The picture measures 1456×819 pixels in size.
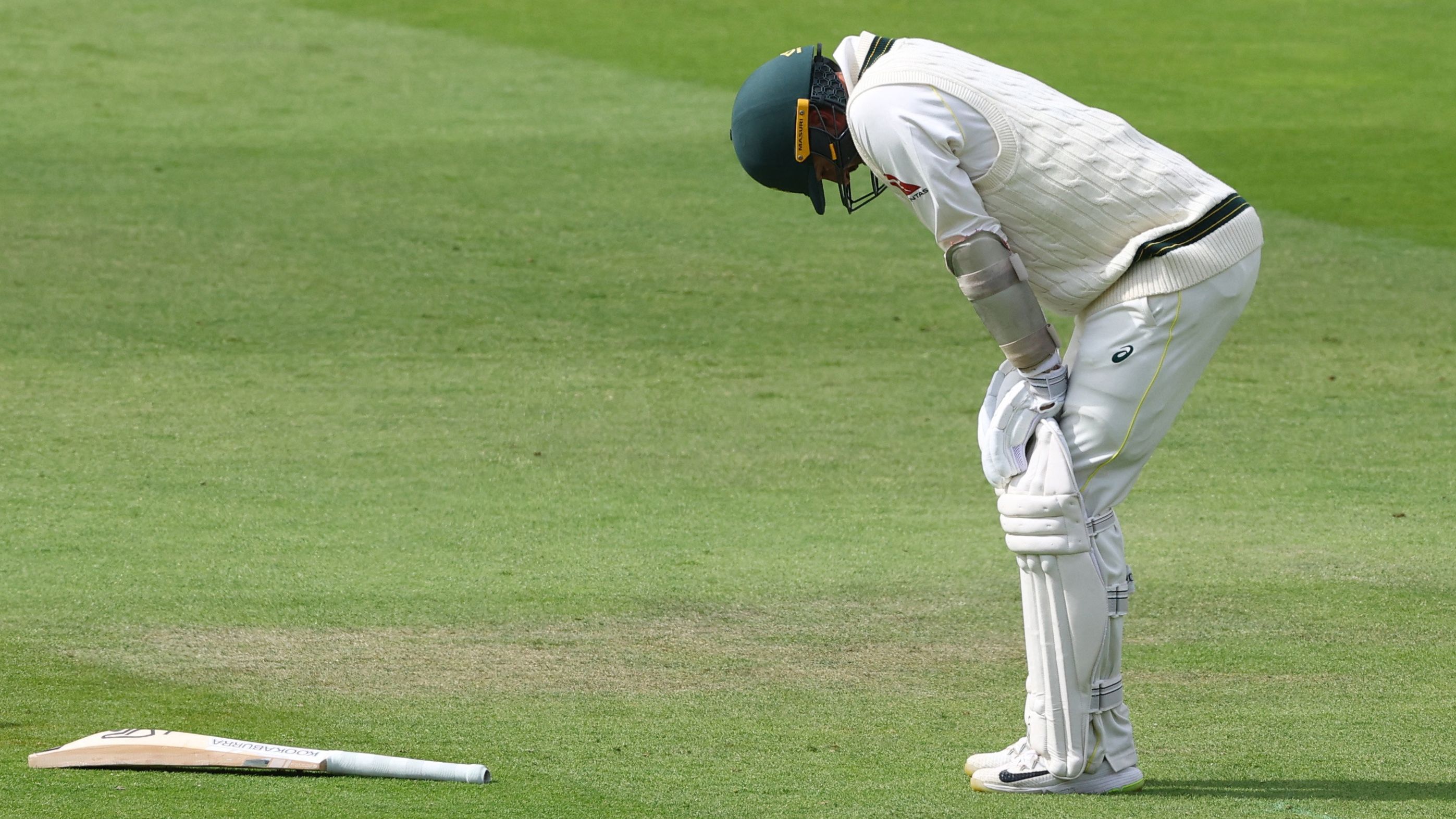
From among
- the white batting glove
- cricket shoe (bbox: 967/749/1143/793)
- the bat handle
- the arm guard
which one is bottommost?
cricket shoe (bbox: 967/749/1143/793)

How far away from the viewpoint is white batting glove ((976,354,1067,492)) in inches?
172

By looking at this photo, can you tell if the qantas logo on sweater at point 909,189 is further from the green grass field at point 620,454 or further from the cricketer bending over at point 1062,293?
the green grass field at point 620,454

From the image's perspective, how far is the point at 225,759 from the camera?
14.5ft

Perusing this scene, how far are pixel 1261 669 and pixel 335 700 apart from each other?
2.65 m

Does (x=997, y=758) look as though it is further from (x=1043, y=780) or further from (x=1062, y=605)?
(x=1062, y=605)

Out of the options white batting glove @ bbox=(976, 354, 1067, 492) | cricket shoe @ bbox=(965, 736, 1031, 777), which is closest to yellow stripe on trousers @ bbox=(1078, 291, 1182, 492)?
white batting glove @ bbox=(976, 354, 1067, 492)

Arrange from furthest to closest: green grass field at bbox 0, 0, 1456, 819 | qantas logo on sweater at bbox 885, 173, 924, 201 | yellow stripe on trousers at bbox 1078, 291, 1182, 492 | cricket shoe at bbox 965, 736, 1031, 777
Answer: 1. green grass field at bbox 0, 0, 1456, 819
2. cricket shoe at bbox 965, 736, 1031, 777
3. yellow stripe on trousers at bbox 1078, 291, 1182, 492
4. qantas logo on sweater at bbox 885, 173, 924, 201

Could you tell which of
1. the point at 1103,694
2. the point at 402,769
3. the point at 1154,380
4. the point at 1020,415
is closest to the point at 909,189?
the point at 1020,415

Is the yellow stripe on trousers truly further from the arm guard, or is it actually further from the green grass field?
the green grass field

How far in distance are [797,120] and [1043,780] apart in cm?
164

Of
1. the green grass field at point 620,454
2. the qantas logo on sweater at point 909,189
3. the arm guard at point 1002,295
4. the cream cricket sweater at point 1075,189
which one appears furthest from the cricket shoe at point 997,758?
the qantas logo on sweater at point 909,189

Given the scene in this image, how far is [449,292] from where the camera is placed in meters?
12.1

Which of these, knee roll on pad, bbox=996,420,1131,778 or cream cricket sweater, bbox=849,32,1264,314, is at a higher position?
cream cricket sweater, bbox=849,32,1264,314

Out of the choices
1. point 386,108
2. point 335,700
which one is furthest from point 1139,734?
point 386,108
